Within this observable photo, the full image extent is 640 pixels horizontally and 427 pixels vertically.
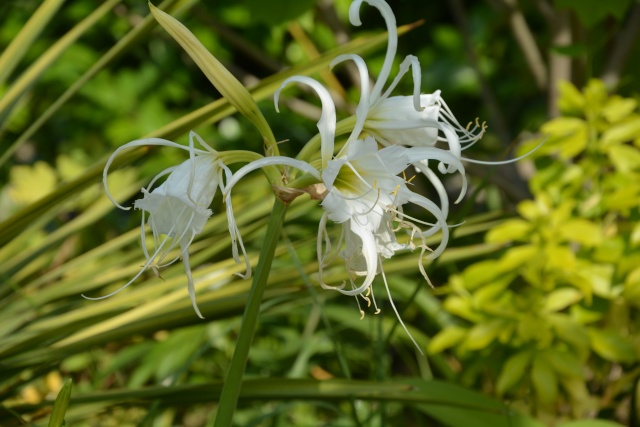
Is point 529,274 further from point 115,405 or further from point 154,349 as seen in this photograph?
point 154,349

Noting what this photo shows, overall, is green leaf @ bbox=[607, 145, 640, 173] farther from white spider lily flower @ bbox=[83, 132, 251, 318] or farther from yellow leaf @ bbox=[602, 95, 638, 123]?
white spider lily flower @ bbox=[83, 132, 251, 318]

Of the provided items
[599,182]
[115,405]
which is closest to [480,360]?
[599,182]

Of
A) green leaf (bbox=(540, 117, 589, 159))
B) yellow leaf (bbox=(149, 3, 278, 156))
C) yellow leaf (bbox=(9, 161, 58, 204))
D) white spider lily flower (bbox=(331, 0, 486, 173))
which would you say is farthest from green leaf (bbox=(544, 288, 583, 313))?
yellow leaf (bbox=(9, 161, 58, 204))

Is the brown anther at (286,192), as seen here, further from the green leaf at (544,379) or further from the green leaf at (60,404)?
the green leaf at (544,379)

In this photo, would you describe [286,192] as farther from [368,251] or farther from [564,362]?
[564,362]

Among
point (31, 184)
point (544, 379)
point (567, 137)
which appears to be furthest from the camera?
point (31, 184)

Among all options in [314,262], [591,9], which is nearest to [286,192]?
[314,262]

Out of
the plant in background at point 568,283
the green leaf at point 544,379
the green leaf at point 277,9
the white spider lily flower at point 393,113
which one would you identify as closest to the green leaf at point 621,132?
the plant in background at point 568,283
